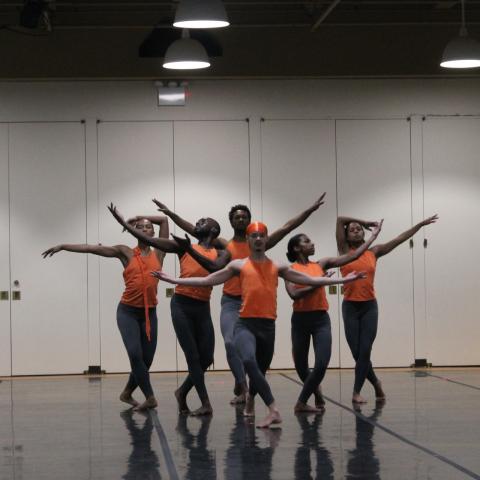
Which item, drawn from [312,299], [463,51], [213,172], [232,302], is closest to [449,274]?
[213,172]

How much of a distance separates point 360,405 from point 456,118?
17.5ft

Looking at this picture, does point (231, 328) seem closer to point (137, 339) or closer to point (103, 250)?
point (137, 339)

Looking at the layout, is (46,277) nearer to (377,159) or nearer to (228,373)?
(228,373)

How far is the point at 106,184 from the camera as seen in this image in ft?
45.3

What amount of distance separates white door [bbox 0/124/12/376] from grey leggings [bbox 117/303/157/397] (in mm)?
4313

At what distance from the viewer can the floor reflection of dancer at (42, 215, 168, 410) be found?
9531 mm

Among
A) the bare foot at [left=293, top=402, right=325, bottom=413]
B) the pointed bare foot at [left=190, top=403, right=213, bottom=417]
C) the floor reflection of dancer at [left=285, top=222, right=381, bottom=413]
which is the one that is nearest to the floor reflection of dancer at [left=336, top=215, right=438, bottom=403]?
the floor reflection of dancer at [left=285, top=222, right=381, bottom=413]

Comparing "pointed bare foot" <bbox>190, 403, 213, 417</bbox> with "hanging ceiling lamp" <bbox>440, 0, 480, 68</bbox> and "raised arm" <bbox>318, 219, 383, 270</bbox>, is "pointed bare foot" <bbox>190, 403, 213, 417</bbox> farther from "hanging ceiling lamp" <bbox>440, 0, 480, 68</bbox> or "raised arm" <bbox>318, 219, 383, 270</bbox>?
"hanging ceiling lamp" <bbox>440, 0, 480, 68</bbox>

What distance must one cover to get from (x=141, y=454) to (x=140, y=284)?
7.61ft

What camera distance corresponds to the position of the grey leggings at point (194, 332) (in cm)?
931

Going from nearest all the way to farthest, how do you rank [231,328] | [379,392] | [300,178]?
[231,328] → [379,392] → [300,178]

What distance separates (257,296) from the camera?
A: 28.0 feet

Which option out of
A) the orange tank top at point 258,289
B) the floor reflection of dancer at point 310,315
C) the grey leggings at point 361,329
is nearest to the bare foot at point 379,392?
the grey leggings at point 361,329

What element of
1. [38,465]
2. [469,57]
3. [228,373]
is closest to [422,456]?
[38,465]
